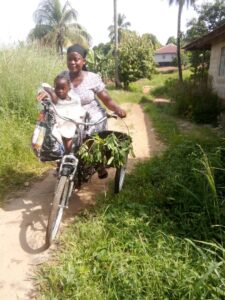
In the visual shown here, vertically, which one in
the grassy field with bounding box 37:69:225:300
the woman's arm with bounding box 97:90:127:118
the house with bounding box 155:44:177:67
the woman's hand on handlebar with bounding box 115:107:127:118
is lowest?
the house with bounding box 155:44:177:67

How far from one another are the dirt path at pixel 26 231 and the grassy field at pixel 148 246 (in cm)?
17

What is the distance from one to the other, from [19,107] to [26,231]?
3.77 metres

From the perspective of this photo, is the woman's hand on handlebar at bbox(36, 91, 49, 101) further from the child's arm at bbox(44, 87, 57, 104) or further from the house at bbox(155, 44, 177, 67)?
the house at bbox(155, 44, 177, 67)

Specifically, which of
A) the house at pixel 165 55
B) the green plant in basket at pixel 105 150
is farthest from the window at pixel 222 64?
the house at pixel 165 55

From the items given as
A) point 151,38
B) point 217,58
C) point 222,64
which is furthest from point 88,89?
point 151,38

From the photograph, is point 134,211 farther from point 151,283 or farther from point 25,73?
point 25,73

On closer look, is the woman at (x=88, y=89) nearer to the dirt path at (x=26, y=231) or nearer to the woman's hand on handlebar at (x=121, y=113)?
the woman's hand on handlebar at (x=121, y=113)

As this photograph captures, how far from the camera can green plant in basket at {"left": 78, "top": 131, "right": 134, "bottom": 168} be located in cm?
316

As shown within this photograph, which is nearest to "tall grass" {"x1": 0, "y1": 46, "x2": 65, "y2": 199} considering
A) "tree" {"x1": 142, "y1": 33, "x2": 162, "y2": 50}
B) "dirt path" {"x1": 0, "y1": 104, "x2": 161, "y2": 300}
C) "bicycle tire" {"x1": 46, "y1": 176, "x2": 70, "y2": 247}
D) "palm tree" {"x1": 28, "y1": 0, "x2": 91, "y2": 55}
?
"dirt path" {"x1": 0, "y1": 104, "x2": 161, "y2": 300}

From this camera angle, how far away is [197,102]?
9.67 metres

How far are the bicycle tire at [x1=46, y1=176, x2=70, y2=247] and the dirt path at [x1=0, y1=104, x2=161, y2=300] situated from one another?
0.18 metres

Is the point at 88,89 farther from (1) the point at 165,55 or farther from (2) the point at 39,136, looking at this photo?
(1) the point at 165,55

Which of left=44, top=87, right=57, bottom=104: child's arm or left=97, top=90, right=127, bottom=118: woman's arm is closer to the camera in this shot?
left=44, top=87, right=57, bottom=104: child's arm

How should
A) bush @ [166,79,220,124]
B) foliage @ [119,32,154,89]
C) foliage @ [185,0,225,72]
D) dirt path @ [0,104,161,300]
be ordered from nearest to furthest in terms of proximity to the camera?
dirt path @ [0,104,161,300], bush @ [166,79,220,124], foliage @ [185,0,225,72], foliage @ [119,32,154,89]
